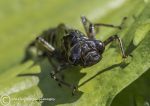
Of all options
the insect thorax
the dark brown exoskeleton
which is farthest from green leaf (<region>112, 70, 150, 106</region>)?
the insect thorax

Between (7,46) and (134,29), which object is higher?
(7,46)

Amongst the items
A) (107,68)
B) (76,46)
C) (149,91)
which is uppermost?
(76,46)

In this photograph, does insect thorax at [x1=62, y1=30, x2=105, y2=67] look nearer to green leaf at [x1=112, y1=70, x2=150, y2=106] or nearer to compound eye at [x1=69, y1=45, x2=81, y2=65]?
compound eye at [x1=69, y1=45, x2=81, y2=65]

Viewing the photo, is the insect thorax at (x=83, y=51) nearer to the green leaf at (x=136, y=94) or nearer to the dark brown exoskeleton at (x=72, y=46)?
the dark brown exoskeleton at (x=72, y=46)

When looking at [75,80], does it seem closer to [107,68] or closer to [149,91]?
[107,68]

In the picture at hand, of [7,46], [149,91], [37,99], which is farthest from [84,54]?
[7,46]

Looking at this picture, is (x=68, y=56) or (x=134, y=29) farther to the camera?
(x=68, y=56)

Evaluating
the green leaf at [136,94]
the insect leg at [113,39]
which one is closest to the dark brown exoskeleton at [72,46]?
the insect leg at [113,39]

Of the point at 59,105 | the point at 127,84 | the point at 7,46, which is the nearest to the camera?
the point at 127,84

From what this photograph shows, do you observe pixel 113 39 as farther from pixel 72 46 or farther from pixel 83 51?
pixel 72 46
